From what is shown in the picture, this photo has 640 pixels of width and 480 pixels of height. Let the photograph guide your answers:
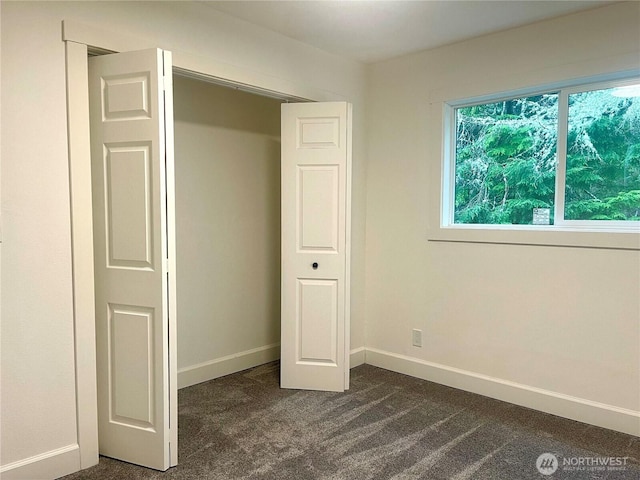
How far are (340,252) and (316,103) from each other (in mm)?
1081

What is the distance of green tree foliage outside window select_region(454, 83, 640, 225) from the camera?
9.09 ft

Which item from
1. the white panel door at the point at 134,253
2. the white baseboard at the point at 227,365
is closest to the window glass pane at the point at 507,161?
the white baseboard at the point at 227,365

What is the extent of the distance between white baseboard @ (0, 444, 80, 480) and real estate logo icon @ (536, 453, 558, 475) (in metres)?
2.36

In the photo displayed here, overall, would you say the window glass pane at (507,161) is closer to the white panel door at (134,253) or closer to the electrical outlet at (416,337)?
the electrical outlet at (416,337)

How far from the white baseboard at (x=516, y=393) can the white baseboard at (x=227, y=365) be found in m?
0.87

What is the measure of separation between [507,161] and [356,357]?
1.98 metres

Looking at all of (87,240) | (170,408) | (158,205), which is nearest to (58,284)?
(87,240)

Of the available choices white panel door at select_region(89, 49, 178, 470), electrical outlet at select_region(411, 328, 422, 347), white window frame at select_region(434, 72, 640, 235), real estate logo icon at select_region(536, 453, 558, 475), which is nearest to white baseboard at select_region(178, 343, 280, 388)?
white panel door at select_region(89, 49, 178, 470)

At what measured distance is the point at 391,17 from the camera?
9.29ft

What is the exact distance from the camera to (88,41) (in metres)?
2.24

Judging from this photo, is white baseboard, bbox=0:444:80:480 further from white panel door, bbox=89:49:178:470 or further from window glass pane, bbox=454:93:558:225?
window glass pane, bbox=454:93:558:225

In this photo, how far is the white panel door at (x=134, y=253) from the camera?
7.33 feet

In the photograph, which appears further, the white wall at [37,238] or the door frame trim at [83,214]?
the door frame trim at [83,214]

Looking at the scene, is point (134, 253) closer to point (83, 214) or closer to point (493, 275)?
point (83, 214)
